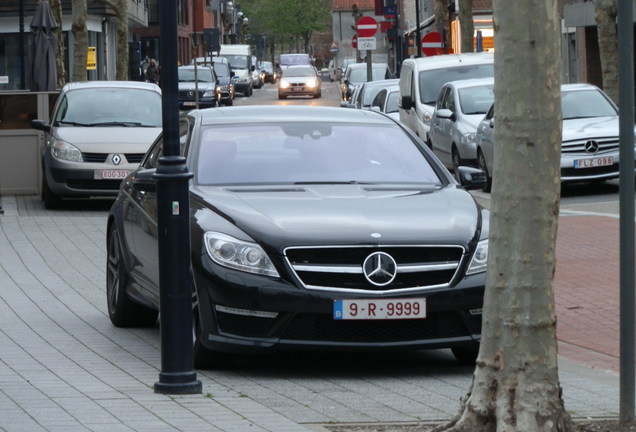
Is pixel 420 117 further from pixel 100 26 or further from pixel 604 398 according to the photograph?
pixel 100 26

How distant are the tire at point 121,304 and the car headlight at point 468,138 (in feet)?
45.5

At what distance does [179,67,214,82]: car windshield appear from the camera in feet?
185

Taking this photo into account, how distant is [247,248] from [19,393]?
145 centimetres

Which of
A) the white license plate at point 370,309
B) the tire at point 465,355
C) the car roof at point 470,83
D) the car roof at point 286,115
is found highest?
the car roof at point 286,115

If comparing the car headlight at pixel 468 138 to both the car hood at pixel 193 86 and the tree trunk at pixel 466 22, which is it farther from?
the car hood at pixel 193 86

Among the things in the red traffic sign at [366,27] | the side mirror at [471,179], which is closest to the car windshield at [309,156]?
the side mirror at [471,179]

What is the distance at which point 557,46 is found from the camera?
231 inches

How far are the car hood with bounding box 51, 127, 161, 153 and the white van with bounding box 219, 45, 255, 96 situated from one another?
186ft

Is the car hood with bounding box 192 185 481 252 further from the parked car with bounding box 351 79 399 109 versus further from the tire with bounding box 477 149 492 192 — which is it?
the parked car with bounding box 351 79 399 109

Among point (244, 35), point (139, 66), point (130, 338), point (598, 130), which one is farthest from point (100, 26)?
point (244, 35)

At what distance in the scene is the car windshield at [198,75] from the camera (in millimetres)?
56500

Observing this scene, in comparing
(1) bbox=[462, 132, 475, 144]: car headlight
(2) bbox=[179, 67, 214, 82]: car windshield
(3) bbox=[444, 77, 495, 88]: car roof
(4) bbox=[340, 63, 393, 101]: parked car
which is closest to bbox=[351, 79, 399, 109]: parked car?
(3) bbox=[444, 77, 495, 88]: car roof

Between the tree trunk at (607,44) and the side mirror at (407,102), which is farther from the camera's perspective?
the tree trunk at (607,44)

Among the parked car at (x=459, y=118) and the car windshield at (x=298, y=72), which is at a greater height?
the car windshield at (x=298, y=72)
